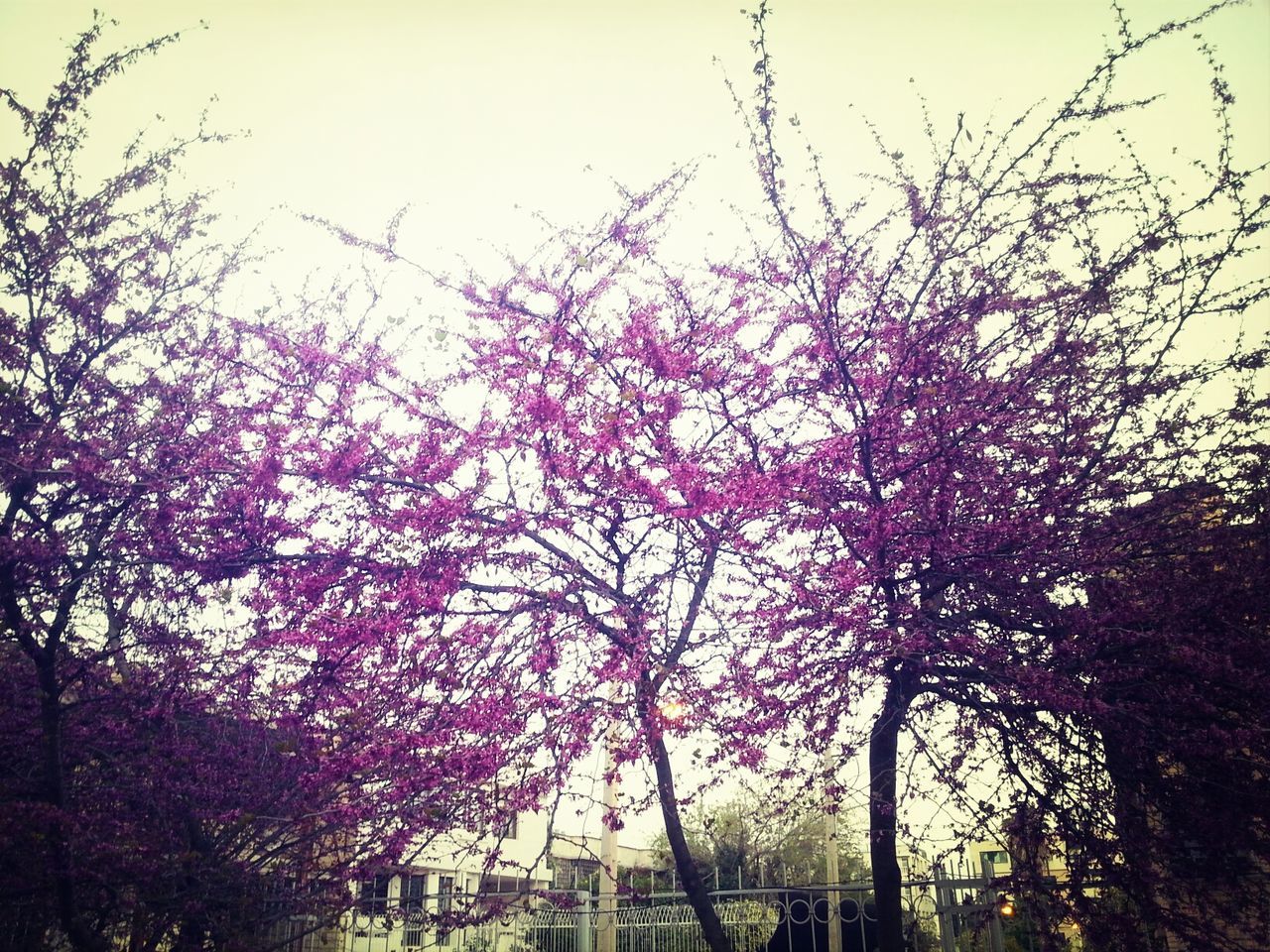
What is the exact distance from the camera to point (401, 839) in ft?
14.3

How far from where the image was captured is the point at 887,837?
5.32 metres

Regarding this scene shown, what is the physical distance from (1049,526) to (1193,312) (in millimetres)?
2005

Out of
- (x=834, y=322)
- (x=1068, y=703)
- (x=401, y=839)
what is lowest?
(x=401, y=839)

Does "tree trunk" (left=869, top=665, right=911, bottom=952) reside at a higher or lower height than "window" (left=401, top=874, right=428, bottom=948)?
higher

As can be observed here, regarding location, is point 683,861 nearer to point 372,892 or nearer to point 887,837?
point 887,837

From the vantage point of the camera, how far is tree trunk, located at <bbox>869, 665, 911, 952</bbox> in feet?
17.0

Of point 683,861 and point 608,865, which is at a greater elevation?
point 683,861

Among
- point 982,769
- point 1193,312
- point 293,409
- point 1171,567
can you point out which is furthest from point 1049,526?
point 293,409

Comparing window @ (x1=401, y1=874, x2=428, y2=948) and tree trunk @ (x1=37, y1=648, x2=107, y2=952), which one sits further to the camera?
window @ (x1=401, y1=874, x2=428, y2=948)

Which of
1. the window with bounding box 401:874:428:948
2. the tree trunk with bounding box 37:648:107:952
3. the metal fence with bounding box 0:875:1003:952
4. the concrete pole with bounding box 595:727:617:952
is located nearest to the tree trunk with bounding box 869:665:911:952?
the metal fence with bounding box 0:875:1003:952

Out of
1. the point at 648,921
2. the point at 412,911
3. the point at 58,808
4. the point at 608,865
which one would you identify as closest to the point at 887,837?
the point at 608,865

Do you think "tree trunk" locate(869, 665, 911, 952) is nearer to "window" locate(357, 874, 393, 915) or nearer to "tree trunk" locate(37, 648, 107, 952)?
"window" locate(357, 874, 393, 915)

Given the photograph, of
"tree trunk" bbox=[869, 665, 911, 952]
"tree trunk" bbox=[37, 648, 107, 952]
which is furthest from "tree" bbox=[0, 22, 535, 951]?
"tree trunk" bbox=[869, 665, 911, 952]

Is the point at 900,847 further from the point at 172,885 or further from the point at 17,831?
the point at 17,831
